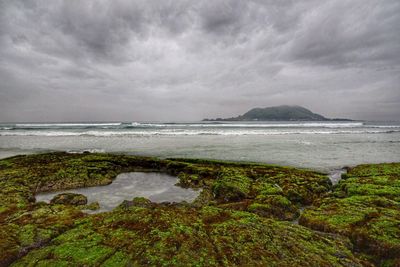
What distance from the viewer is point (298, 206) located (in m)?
9.84

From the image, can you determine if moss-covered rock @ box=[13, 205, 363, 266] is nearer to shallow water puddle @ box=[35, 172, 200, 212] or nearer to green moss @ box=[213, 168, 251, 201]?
green moss @ box=[213, 168, 251, 201]

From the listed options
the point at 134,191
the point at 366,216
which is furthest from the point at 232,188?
the point at 134,191

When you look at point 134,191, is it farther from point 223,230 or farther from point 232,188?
point 223,230

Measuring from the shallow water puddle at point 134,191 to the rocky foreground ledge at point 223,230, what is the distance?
1.24 metres

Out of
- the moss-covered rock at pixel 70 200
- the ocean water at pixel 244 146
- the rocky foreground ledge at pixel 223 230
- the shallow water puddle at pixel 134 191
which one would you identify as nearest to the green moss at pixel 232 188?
the rocky foreground ledge at pixel 223 230

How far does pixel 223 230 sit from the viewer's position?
648cm

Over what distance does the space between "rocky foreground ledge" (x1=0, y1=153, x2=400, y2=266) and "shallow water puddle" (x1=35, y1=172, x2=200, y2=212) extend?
1241 millimetres

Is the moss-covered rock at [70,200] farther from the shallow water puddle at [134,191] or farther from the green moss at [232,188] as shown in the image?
the green moss at [232,188]

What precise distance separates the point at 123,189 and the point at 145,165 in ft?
15.9

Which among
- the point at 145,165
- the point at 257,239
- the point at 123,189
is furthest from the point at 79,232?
the point at 145,165

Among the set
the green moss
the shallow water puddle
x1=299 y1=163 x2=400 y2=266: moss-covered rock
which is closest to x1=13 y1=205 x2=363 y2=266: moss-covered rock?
x1=299 y1=163 x2=400 y2=266: moss-covered rock

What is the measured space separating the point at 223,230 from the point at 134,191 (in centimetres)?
718

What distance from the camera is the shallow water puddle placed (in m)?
10.8

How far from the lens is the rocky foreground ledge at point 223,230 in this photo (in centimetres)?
524
